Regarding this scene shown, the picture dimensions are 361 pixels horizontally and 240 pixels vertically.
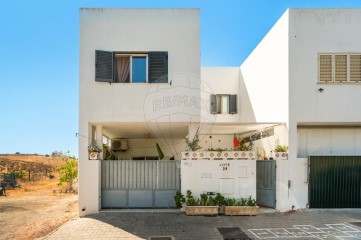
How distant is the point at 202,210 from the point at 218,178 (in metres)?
1.45

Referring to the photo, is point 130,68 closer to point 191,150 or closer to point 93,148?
point 93,148

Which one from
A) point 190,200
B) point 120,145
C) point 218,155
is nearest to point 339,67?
point 218,155

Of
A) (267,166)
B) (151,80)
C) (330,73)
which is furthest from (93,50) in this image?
(330,73)

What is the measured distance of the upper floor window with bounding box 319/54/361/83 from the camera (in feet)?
39.1

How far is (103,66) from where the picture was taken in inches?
458

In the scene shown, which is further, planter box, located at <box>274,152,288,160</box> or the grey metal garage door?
the grey metal garage door

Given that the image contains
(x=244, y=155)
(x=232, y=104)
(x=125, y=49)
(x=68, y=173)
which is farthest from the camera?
(x=68, y=173)

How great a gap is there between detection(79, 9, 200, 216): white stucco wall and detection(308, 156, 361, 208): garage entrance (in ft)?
18.0

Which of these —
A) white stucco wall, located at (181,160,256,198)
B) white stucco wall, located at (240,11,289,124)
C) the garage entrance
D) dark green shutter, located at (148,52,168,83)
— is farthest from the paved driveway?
dark green shutter, located at (148,52,168,83)

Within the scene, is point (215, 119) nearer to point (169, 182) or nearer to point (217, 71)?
point (217, 71)

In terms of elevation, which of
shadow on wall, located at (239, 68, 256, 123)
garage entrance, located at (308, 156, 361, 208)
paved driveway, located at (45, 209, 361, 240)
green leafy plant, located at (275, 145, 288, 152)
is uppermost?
shadow on wall, located at (239, 68, 256, 123)

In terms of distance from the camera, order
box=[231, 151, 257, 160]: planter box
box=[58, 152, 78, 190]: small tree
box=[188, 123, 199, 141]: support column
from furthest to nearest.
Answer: box=[58, 152, 78, 190]: small tree
box=[188, 123, 199, 141]: support column
box=[231, 151, 257, 160]: planter box

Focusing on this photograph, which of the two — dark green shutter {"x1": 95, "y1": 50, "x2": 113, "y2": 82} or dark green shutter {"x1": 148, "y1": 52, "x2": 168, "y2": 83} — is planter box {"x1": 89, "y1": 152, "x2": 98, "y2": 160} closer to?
dark green shutter {"x1": 95, "y1": 50, "x2": 113, "y2": 82}

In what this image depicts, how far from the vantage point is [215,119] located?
17.3 m
